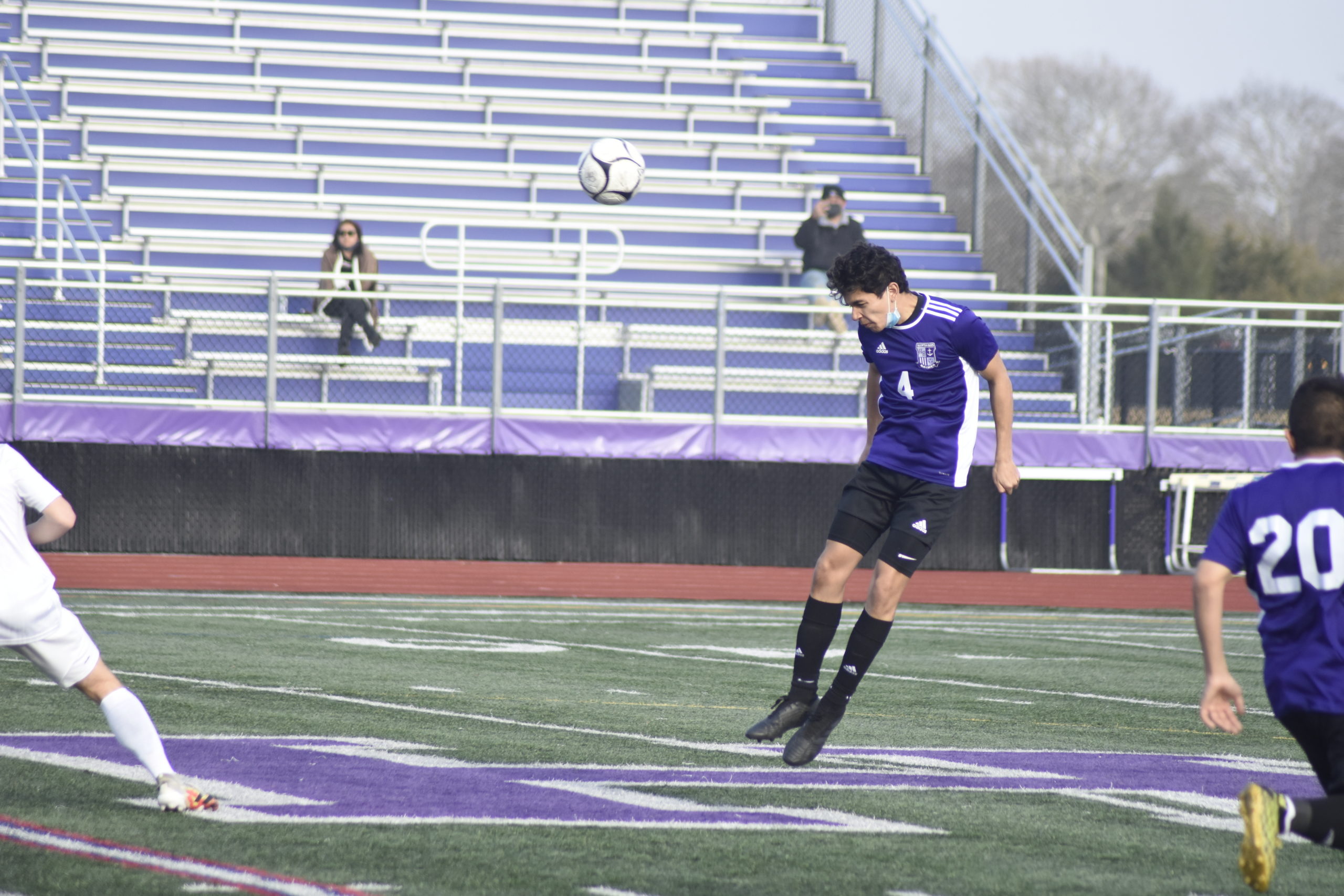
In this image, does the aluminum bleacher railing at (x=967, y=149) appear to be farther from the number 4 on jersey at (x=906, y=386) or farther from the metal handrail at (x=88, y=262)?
the number 4 on jersey at (x=906, y=386)

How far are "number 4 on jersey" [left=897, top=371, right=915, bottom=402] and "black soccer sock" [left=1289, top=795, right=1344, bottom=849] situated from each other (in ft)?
10.1

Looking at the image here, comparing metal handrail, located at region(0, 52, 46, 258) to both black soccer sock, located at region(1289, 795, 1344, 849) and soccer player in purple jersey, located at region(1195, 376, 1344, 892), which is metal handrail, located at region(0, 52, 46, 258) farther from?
black soccer sock, located at region(1289, 795, 1344, 849)

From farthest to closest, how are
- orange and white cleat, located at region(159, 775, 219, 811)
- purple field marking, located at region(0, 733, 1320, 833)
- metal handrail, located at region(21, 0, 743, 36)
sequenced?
metal handrail, located at region(21, 0, 743, 36) → purple field marking, located at region(0, 733, 1320, 833) → orange and white cleat, located at region(159, 775, 219, 811)

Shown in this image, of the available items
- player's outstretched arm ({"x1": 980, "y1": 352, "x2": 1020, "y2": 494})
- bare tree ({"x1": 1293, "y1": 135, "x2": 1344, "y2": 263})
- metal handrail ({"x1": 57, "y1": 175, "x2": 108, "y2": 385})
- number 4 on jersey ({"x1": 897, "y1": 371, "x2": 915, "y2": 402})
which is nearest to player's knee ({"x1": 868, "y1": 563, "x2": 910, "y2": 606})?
player's outstretched arm ({"x1": 980, "y1": 352, "x2": 1020, "y2": 494})

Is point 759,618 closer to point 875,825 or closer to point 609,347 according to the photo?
point 609,347

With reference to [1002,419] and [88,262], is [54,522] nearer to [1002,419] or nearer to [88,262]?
[1002,419]

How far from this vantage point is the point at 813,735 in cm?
652

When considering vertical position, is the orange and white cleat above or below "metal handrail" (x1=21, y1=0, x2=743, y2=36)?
below

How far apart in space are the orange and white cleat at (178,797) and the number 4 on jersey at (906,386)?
126 inches

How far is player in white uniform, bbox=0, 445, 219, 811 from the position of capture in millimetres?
5066

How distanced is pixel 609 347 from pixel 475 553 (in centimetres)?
274

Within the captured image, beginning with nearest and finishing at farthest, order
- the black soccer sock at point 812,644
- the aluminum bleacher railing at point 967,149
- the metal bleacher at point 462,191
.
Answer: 1. the black soccer sock at point 812,644
2. the metal bleacher at point 462,191
3. the aluminum bleacher railing at point 967,149

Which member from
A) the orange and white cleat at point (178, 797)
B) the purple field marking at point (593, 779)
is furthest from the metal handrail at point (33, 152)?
the orange and white cleat at point (178, 797)

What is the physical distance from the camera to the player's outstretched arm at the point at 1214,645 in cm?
428
